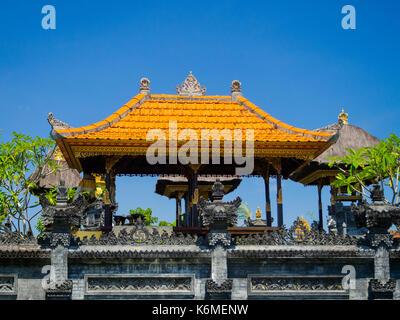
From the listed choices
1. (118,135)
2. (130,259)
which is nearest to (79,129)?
(118,135)

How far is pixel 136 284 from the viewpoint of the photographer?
498 inches

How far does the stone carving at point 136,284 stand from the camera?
12.6 meters

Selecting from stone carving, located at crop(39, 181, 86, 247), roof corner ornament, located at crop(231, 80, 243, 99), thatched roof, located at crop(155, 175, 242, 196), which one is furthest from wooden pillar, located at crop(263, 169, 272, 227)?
thatched roof, located at crop(155, 175, 242, 196)

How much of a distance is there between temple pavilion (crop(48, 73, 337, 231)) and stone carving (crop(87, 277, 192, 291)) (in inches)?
105

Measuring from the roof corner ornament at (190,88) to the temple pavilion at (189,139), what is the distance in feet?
0.64

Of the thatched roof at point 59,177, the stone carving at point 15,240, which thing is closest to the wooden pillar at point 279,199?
the stone carving at point 15,240

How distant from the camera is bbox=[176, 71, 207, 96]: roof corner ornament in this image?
19891 mm

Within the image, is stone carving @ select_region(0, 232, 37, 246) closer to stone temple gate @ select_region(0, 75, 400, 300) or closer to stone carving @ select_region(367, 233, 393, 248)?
stone temple gate @ select_region(0, 75, 400, 300)

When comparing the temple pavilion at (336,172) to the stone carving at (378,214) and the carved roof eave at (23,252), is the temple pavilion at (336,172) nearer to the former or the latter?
the stone carving at (378,214)

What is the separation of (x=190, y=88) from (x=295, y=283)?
9771 millimetres

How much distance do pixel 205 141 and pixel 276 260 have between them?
4.61m

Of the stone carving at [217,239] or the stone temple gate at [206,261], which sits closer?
the stone temple gate at [206,261]

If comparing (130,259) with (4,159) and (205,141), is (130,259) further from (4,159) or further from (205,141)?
(4,159)

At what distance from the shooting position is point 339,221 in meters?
21.7
